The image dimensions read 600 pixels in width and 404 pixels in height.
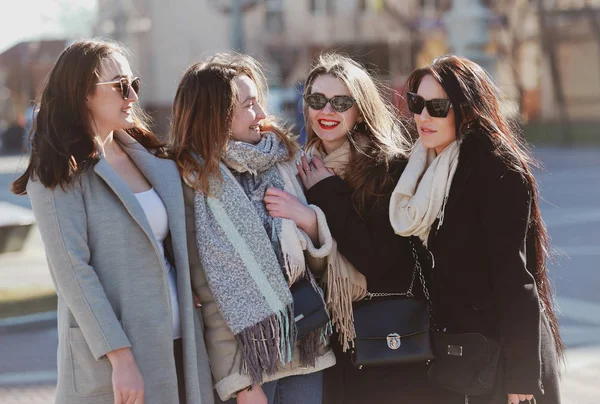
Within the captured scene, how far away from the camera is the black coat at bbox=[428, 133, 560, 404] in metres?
2.94

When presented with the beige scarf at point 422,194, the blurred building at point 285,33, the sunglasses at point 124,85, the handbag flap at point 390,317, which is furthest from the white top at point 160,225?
the blurred building at point 285,33

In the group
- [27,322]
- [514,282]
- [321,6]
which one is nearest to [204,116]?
[514,282]

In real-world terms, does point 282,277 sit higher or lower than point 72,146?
lower

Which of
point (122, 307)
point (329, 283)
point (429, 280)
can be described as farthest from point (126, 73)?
point (429, 280)

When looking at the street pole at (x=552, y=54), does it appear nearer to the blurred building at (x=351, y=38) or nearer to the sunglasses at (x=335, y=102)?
the blurred building at (x=351, y=38)

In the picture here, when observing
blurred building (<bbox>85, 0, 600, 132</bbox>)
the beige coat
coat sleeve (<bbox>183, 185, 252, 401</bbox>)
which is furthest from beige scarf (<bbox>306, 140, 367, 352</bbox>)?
blurred building (<bbox>85, 0, 600, 132</bbox>)

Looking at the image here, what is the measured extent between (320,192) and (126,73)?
0.87 meters

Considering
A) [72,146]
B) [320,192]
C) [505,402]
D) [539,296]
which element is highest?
[72,146]

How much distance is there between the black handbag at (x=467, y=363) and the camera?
298cm

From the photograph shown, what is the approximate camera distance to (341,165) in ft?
11.1

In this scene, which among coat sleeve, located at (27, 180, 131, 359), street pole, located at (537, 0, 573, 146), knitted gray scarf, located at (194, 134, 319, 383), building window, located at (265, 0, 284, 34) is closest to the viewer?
coat sleeve, located at (27, 180, 131, 359)

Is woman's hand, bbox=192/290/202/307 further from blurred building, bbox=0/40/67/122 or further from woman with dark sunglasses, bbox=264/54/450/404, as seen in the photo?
blurred building, bbox=0/40/67/122

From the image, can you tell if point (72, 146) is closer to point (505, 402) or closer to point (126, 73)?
point (126, 73)

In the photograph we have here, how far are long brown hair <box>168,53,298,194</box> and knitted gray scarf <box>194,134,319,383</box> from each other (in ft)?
0.17
